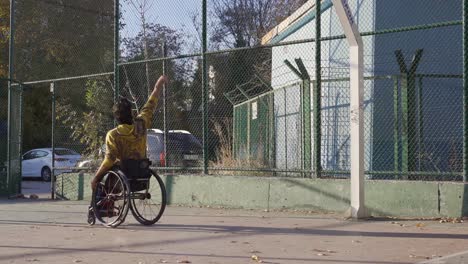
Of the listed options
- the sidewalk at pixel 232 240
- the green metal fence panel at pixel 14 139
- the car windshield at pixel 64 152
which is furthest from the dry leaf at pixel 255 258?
the car windshield at pixel 64 152

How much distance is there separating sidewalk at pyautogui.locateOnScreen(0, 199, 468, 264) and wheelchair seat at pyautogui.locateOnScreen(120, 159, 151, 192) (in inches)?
22.1

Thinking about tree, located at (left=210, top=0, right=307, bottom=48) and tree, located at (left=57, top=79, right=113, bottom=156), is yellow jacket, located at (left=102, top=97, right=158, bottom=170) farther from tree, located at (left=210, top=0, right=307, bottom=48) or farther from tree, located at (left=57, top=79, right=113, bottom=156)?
tree, located at (left=210, top=0, right=307, bottom=48)

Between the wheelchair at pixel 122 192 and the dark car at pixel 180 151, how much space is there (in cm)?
373

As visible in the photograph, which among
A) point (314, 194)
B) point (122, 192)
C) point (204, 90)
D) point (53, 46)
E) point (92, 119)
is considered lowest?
point (314, 194)

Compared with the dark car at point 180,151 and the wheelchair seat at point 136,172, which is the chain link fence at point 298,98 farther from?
the wheelchair seat at point 136,172

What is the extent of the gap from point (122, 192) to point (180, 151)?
15.8 ft

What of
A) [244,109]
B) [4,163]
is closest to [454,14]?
[244,109]

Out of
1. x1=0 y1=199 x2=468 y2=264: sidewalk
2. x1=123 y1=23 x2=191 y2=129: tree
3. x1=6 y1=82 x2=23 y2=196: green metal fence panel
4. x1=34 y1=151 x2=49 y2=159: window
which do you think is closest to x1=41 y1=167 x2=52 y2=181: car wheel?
x1=34 y1=151 x2=49 y2=159: window

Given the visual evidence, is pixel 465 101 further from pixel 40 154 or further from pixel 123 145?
pixel 40 154

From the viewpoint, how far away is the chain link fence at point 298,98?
11.1 meters

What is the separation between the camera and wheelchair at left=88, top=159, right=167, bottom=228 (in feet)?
28.4

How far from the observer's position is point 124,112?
29.3ft

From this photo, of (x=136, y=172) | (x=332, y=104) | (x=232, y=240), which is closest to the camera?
(x=232, y=240)

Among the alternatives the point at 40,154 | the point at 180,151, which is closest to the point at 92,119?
the point at 180,151
